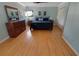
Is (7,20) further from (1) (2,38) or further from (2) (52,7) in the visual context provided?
(2) (52,7)

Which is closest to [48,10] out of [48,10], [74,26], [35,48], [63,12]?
[48,10]

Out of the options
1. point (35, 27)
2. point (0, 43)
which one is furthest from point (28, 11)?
point (0, 43)

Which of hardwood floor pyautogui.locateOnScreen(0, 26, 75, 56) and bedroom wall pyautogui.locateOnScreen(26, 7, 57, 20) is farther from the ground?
bedroom wall pyautogui.locateOnScreen(26, 7, 57, 20)

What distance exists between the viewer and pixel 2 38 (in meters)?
3.28

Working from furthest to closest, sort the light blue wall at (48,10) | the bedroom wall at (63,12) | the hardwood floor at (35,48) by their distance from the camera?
the light blue wall at (48,10)
the bedroom wall at (63,12)
the hardwood floor at (35,48)

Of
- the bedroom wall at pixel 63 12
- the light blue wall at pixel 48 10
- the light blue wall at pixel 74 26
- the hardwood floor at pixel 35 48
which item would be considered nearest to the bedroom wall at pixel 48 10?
the light blue wall at pixel 48 10

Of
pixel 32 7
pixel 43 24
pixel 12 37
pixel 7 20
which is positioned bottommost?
pixel 12 37

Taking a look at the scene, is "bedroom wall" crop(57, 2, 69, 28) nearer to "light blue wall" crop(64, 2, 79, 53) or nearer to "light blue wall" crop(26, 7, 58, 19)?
"light blue wall" crop(64, 2, 79, 53)

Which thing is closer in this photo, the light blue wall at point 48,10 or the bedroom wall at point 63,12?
the bedroom wall at point 63,12

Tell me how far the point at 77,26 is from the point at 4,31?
2.85 metres

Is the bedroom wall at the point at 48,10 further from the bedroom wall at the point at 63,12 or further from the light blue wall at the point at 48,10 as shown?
the bedroom wall at the point at 63,12

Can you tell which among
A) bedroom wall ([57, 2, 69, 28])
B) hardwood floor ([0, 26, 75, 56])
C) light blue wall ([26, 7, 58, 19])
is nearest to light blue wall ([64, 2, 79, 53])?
hardwood floor ([0, 26, 75, 56])

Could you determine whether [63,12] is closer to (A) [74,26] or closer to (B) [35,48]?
(A) [74,26]

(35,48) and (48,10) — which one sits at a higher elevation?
(48,10)
